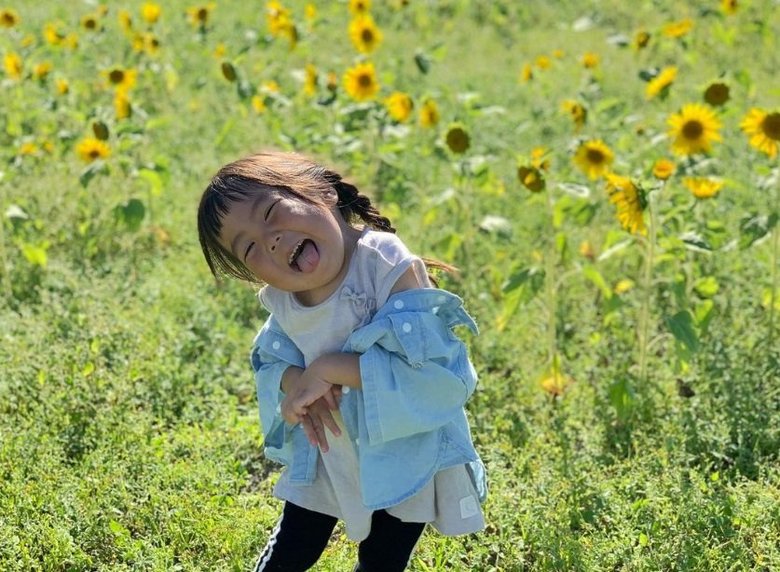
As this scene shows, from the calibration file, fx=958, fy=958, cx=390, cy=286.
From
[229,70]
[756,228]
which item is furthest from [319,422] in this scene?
[229,70]

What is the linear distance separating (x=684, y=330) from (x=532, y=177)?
2.12ft

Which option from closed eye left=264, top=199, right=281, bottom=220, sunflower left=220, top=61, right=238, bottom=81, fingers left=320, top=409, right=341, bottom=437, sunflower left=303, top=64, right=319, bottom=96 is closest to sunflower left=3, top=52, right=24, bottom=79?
sunflower left=220, top=61, right=238, bottom=81

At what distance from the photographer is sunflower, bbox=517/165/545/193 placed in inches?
116

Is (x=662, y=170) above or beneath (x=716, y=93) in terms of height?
above

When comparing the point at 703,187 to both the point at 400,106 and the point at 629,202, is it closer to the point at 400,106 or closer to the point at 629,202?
the point at 629,202

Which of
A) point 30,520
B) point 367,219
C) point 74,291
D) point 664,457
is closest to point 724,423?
point 664,457

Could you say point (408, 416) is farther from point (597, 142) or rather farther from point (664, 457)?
point (597, 142)

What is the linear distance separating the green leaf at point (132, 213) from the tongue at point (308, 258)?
2.34 metres

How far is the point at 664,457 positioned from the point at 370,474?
1.22 m

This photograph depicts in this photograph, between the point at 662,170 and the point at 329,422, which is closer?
the point at 329,422

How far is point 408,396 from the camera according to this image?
1642mm

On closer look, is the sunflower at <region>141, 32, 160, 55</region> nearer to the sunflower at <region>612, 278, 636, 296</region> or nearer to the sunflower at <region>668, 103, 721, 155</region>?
the sunflower at <region>612, 278, 636, 296</region>

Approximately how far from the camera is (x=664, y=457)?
2609mm

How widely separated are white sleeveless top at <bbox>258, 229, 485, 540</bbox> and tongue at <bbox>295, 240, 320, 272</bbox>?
0.09m
